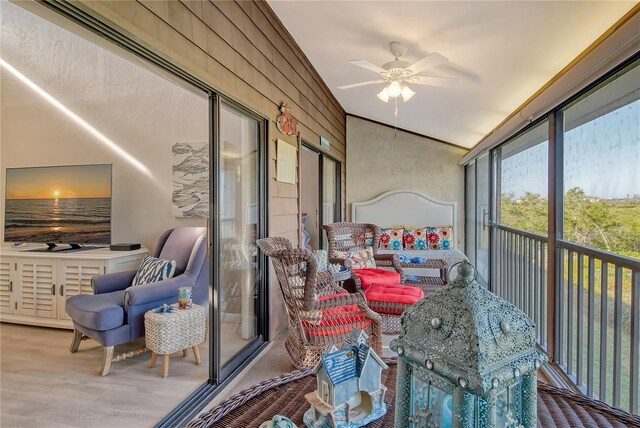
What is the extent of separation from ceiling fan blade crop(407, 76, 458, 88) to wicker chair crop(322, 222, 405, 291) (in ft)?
5.66

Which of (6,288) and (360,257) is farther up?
(360,257)

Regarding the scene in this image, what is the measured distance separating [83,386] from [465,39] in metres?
3.56

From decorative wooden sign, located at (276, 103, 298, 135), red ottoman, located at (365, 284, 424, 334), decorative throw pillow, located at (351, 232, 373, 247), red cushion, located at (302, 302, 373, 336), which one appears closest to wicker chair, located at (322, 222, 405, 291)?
decorative throw pillow, located at (351, 232, 373, 247)

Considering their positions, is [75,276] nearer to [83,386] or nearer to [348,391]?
[83,386]

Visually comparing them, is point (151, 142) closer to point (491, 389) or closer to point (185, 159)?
point (185, 159)

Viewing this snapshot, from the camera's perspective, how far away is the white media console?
3318mm

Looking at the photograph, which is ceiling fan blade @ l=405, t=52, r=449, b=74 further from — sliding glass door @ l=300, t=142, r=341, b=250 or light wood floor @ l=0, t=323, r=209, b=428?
light wood floor @ l=0, t=323, r=209, b=428

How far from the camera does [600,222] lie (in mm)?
1940

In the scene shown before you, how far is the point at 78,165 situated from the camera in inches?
152

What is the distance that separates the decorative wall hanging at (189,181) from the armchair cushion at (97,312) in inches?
50.9

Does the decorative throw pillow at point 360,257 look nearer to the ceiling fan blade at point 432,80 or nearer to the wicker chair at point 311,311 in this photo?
the wicker chair at point 311,311

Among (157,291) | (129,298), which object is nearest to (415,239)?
(157,291)

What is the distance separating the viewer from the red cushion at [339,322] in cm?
224

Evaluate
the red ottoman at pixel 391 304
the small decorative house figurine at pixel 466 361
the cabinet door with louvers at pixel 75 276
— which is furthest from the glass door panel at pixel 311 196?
the small decorative house figurine at pixel 466 361
